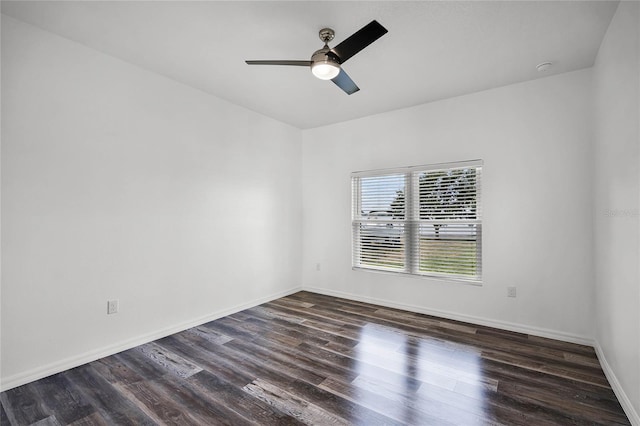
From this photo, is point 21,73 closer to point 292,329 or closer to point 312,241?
point 292,329

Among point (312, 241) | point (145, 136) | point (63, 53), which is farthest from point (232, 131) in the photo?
point (312, 241)

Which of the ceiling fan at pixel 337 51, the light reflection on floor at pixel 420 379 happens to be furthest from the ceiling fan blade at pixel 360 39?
the light reflection on floor at pixel 420 379

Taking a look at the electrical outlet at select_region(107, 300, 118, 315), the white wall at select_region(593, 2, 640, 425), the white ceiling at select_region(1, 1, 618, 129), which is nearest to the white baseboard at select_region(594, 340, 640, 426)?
the white wall at select_region(593, 2, 640, 425)

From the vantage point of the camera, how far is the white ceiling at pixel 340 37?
82.4 inches

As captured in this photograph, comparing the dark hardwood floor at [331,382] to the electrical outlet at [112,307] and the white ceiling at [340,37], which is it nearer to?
the electrical outlet at [112,307]

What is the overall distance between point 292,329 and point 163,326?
1.34 meters

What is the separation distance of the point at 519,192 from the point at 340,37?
8.08 ft

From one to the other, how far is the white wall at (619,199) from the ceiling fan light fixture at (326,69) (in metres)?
1.79

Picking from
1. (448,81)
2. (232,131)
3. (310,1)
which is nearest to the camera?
(310,1)

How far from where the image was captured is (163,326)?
312 cm

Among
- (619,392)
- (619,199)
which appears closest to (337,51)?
(619,199)

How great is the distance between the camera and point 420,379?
2295 millimetres

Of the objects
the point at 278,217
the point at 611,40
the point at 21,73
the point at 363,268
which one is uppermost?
the point at 611,40

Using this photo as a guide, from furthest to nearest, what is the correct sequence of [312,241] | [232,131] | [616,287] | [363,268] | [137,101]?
1. [312,241]
2. [363,268]
3. [232,131]
4. [137,101]
5. [616,287]
